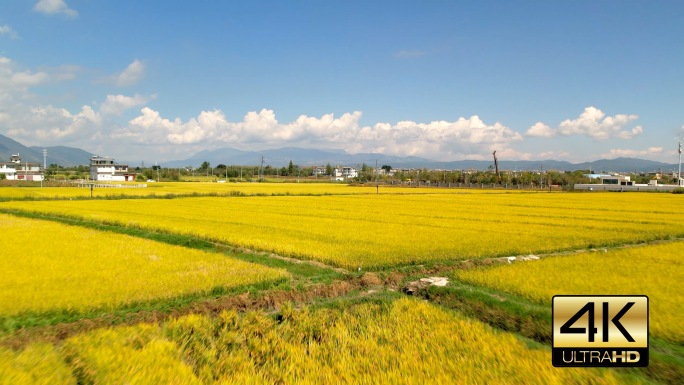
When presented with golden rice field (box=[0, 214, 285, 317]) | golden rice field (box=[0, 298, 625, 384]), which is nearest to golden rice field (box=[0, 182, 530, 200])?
golden rice field (box=[0, 214, 285, 317])

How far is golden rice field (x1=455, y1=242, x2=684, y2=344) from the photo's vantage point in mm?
8398

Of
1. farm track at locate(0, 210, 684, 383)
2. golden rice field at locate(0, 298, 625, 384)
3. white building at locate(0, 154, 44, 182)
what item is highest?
white building at locate(0, 154, 44, 182)

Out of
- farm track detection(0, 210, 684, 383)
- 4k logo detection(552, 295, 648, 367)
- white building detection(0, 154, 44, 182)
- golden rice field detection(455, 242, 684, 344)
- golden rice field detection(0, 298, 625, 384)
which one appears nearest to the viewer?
4k logo detection(552, 295, 648, 367)

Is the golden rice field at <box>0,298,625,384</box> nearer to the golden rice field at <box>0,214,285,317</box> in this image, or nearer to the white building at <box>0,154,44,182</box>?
the golden rice field at <box>0,214,285,317</box>

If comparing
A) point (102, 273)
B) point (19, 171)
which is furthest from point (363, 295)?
point (19, 171)

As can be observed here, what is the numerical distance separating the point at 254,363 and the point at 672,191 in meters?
81.5

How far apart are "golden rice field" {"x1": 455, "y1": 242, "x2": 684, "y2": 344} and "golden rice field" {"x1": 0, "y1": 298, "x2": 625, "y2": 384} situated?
290 centimetres

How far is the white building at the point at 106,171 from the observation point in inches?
3831

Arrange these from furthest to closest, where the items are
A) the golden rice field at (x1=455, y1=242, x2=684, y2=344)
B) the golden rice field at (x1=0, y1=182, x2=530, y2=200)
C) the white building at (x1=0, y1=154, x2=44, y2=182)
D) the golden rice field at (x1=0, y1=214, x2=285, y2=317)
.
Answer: the white building at (x1=0, y1=154, x2=44, y2=182) < the golden rice field at (x1=0, y1=182, x2=530, y2=200) < the golden rice field at (x1=0, y1=214, x2=285, y2=317) < the golden rice field at (x1=455, y1=242, x2=684, y2=344)

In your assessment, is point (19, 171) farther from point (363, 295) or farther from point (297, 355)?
point (297, 355)

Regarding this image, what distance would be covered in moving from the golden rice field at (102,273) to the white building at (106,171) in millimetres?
89724

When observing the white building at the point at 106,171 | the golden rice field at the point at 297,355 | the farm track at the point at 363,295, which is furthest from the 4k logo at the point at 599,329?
the white building at the point at 106,171

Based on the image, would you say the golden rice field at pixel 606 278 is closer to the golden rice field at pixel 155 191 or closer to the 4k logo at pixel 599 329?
the 4k logo at pixel 599 329

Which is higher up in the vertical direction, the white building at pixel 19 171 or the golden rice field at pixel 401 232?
the white building at pixel 19 171
